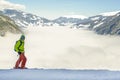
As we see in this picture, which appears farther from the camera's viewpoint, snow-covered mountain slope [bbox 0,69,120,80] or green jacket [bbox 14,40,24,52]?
green jacket [bbox 14,40,24,52]

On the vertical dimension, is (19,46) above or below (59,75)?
above

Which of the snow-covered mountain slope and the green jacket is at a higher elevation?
the green jacket

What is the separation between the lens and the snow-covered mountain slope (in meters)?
17.5

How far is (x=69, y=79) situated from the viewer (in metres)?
17.3

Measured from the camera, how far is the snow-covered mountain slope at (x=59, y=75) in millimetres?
17516

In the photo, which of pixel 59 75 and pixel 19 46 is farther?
pixel 19 46

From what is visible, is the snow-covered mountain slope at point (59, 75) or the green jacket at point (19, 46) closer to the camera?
the snow-covered mountain slope at point (59, 75)

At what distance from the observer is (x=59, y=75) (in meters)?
18.0

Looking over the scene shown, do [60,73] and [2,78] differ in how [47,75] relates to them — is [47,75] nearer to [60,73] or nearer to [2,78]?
[60,73]

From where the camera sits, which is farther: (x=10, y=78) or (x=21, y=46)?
(x=21, y=46)

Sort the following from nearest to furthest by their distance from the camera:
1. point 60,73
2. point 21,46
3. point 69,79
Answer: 1. point 69,79
2. point 60,73
3. point 21,46

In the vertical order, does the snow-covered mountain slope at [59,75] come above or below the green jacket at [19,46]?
below

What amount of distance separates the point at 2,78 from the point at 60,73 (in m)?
3.29

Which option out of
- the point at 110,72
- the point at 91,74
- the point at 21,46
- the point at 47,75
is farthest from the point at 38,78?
the point at 21,46
